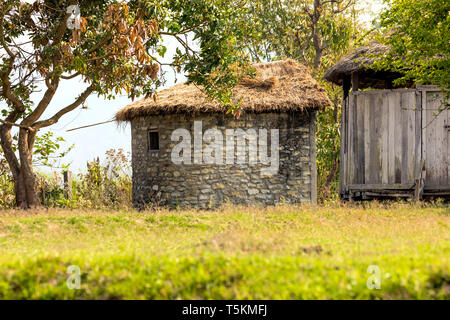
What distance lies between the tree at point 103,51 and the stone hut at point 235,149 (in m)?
1.51

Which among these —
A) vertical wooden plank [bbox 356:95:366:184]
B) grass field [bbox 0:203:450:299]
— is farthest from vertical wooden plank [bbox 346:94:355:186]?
grass field [bbox 0:203:450:299]

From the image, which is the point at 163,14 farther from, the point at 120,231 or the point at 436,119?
the point at 436,119

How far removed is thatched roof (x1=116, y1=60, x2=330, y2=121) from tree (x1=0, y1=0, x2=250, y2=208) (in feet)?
4.19

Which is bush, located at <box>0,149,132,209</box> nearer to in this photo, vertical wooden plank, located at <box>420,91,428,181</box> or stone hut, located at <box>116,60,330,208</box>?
stone hut, located at <box>116,60,330,208</box>

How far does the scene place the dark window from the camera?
15375 millimetres

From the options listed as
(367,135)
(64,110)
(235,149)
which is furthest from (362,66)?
(64,110)

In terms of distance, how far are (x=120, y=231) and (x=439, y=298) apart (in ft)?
20.6

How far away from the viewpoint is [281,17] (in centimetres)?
2258

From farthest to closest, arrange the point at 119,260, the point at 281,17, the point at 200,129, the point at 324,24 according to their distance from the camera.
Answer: the point at 281,17, the point at 324,24, the point at 200,129, the point at 119,260

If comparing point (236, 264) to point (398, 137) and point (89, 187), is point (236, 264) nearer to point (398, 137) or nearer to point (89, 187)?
point (398, 137)

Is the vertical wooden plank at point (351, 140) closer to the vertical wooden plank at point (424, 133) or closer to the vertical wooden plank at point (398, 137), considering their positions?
the vertical wooden plank at point (398, 137)

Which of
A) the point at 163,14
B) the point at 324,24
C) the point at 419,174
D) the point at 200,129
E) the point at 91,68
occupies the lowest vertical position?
the point at 419,174

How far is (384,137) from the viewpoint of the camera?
13430mm

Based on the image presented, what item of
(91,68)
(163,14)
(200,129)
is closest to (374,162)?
(200,129)
